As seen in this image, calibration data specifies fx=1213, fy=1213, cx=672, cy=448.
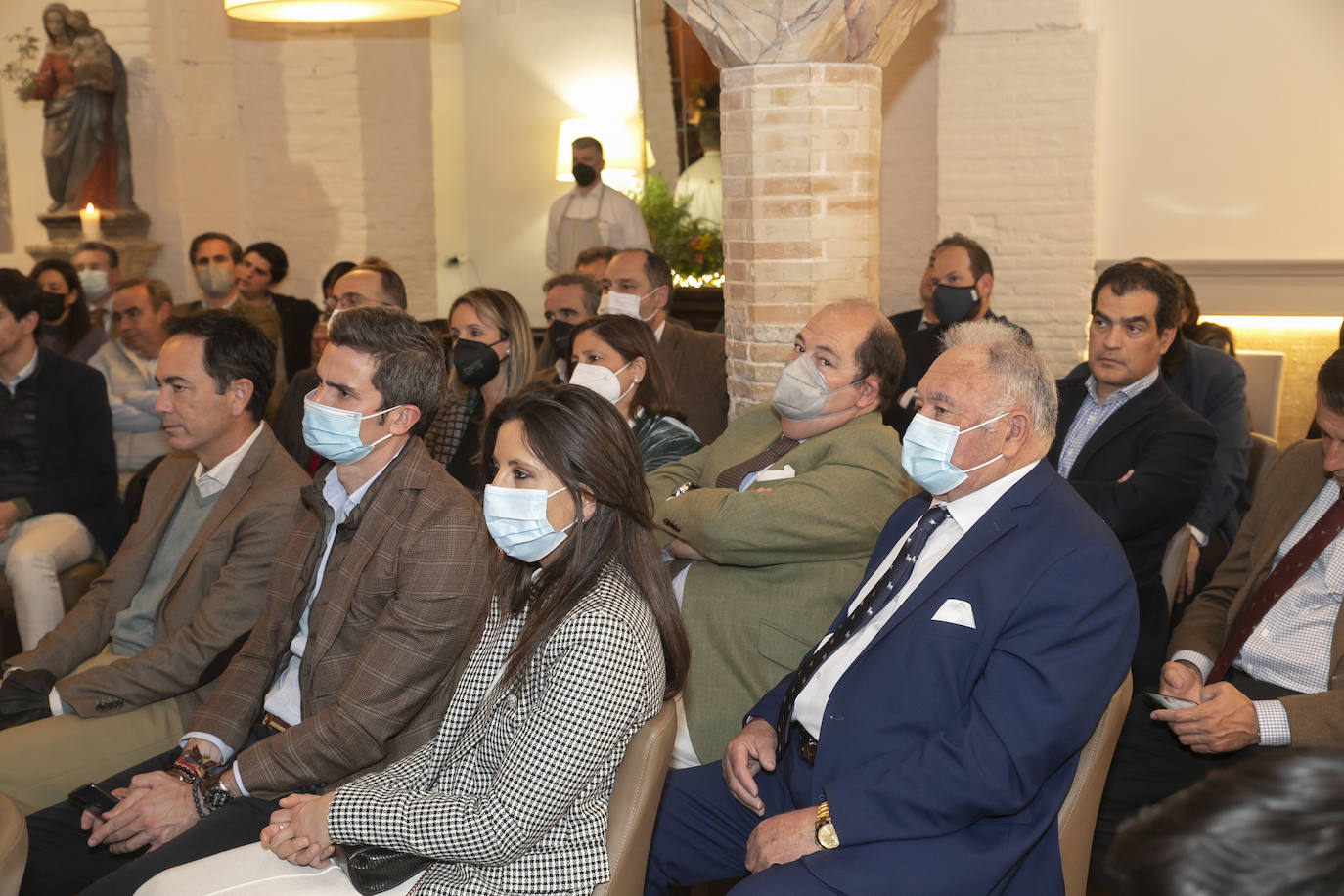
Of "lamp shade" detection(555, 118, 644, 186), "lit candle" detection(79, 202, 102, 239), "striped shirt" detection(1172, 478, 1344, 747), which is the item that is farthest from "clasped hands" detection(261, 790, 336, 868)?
"lamp shade" detection(555, 118, 644, 186)

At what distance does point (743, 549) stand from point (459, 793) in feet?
3.13

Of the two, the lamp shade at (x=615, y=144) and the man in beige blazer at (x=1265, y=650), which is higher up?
the lamp shade at (x=615, y=144)

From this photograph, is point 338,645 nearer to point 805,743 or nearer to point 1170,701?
point 805,743

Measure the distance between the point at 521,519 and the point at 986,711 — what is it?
34.4 inches

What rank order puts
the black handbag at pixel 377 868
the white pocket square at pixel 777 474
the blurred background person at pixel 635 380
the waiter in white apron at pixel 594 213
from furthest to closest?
the waiter in white apron at pixel 594 213 < the blurred background person at pixel 635 380 < the white pocket square at pixel 777 474 < the black handbag at pixel 377 868

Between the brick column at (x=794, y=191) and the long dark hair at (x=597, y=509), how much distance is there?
2470 millimetres

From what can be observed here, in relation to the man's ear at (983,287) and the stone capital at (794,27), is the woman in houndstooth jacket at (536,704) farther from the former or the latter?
the man's ear at (983,287)

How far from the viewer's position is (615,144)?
9.56m

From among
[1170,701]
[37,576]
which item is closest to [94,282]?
[37,576]

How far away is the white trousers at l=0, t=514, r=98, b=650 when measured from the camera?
155 inches

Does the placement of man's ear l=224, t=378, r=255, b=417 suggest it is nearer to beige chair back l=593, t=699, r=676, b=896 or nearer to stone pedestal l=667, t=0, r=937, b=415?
beige chair back l=593, t=699, r=676, b=896

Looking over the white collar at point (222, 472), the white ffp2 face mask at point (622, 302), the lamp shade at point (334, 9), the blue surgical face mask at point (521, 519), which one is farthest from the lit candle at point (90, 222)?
the blue surgical face mask at point (521, 519)

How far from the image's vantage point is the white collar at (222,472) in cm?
319

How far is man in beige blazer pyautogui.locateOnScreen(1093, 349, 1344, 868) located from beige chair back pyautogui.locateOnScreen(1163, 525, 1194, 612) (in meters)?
0.09
